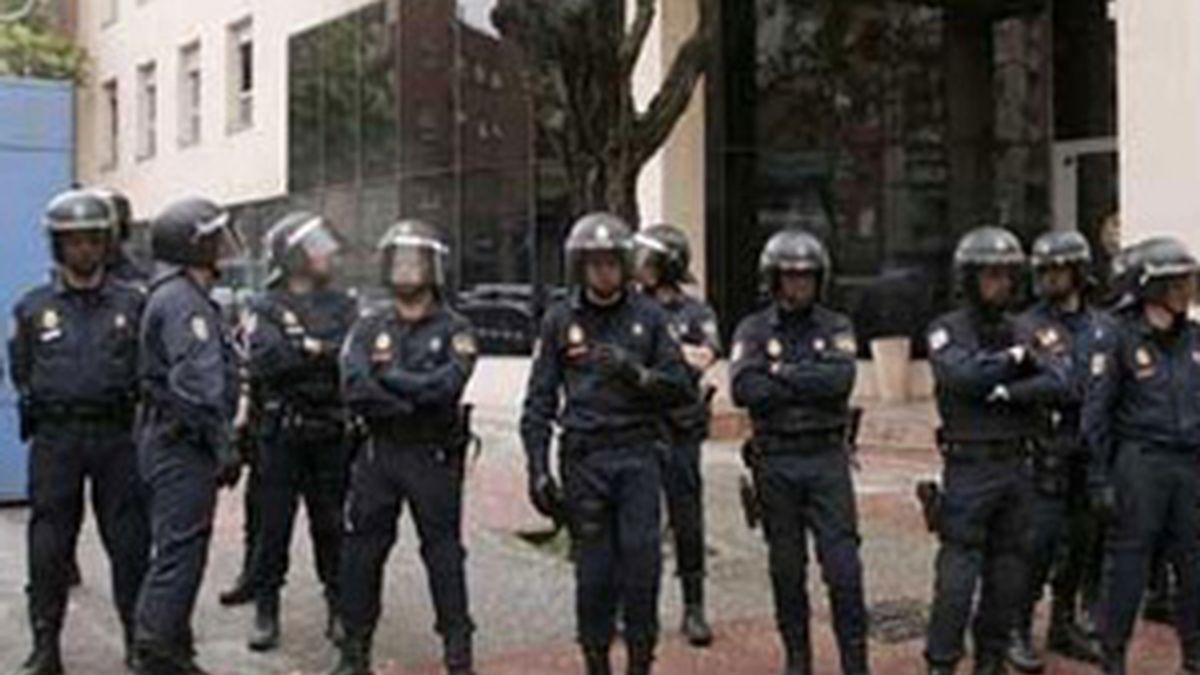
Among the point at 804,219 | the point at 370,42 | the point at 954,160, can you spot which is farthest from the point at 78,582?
the point at 370,42

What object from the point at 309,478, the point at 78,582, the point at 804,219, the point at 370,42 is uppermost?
the point at 370,42

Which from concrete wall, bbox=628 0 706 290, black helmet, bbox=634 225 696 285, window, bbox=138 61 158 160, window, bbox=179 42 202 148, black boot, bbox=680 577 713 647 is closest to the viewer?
black boot, bbox=680 577 713 647

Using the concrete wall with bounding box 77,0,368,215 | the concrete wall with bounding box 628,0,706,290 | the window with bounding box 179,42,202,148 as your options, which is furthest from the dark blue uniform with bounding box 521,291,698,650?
the window with bounding box 179,42,202,148

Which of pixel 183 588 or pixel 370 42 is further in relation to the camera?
pixel 370 42

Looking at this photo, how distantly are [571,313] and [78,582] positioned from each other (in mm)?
3721

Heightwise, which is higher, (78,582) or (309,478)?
(309,478)

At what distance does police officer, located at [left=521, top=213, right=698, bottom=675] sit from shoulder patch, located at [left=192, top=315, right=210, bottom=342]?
1368 mm

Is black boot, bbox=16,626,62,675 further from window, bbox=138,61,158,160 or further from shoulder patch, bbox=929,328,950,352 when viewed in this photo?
window, bbox=138,61,158,160

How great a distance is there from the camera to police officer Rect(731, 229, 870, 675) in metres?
7.98

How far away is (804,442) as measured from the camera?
317 inches

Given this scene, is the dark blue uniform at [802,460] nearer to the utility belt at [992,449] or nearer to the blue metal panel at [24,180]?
the utility belt at [992,449]

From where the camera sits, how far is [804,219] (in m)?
19.2

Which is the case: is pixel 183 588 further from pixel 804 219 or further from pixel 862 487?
pixel 804 219

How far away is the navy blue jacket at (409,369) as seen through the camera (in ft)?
25.6
